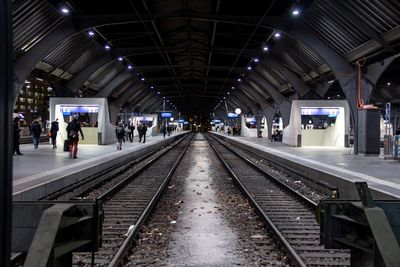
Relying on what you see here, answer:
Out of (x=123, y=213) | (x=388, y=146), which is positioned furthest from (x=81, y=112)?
(x=123, y=213)

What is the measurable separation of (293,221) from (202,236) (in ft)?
7.72

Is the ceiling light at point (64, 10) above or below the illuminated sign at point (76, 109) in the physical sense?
above

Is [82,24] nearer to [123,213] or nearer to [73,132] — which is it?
[73,132]

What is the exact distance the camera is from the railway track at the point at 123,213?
657cm

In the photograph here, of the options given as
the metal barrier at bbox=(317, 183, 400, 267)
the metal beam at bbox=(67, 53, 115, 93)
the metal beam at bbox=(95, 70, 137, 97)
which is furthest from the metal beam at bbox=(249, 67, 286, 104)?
the metal barrier at bbox=(317, 183, 400, 267)

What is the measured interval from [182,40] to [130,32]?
5325 millimetres

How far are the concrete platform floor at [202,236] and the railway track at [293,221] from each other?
2.80ft

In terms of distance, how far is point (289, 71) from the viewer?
1487 inches

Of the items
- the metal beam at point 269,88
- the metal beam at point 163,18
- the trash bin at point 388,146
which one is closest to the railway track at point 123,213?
the metal beam at point 163,18

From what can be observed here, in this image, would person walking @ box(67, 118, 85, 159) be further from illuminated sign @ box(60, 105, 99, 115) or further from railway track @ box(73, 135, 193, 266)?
illuminated sign @ box(60, 105, 99, 115)

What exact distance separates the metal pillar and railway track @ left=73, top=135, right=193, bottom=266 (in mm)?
1639

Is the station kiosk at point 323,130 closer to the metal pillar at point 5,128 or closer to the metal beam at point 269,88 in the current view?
the metal beam at point 269,88

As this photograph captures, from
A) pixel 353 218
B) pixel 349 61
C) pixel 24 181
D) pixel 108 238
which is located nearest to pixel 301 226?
pixel 108 238

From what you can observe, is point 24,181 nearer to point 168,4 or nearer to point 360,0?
point 360,0
